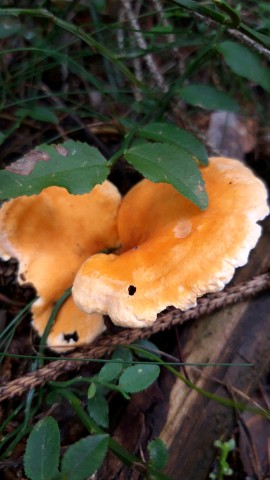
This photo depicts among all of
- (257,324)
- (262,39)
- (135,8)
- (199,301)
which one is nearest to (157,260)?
(199,301)

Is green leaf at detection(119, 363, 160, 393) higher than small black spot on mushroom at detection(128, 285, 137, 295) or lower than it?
lower

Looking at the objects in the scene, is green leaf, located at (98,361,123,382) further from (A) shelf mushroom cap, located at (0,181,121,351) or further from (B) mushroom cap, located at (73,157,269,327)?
(A) shelf mushroom cap, located at (0,181,121,351)

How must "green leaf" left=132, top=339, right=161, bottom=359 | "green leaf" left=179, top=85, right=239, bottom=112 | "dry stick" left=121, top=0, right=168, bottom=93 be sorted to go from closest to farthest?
"green leaf" left=132, top=339, right=161, bottom=359 → "green leaf" left=179, top=85, right=239, bottom=112 → "dry stick" left=121, top=0, right=168, bottom=93

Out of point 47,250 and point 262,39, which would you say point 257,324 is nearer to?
point 47,250

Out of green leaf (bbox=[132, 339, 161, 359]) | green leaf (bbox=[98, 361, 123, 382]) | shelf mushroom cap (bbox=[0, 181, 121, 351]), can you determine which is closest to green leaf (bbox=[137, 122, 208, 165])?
shelf mushroom cap (bbox=[0, 181, 121, 351])

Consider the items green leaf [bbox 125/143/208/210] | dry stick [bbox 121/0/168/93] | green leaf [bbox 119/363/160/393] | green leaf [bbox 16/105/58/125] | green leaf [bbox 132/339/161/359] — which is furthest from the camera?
dry stick [bbox 121/0/168/93]

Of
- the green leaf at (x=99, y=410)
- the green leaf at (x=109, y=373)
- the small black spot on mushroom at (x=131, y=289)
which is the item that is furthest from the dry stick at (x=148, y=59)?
the green leaf at (x=99, y=410)

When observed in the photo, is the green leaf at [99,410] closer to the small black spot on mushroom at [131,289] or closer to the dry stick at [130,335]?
the dry stick at [130,335]
